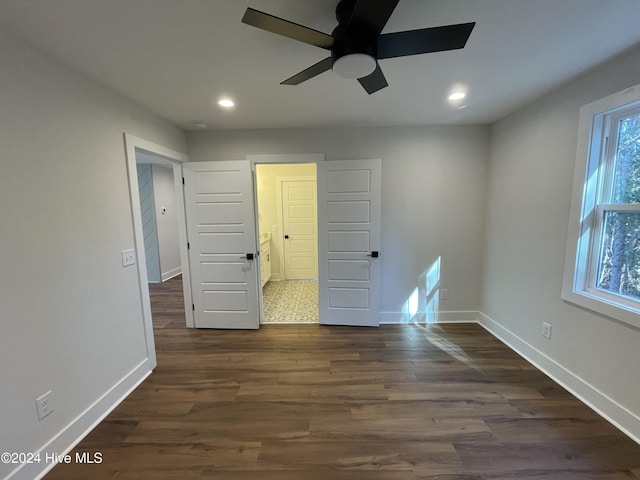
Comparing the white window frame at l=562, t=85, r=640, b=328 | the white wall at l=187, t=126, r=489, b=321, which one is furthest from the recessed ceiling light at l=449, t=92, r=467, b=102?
the white window frame at l=562, t=85, r=640, b=328

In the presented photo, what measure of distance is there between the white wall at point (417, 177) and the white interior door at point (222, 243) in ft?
1.03

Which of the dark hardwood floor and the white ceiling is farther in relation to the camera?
the dark hardwood floor

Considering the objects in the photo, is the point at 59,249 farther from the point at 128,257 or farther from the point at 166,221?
the point at 166,221

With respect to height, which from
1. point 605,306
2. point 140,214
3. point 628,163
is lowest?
point 605,306

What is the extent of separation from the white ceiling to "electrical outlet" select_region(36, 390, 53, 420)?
1993mm

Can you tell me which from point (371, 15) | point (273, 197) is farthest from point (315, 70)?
point (273, 197)

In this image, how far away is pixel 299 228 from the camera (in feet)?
17.5

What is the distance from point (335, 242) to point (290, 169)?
2.66 metres

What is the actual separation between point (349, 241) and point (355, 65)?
2.05m

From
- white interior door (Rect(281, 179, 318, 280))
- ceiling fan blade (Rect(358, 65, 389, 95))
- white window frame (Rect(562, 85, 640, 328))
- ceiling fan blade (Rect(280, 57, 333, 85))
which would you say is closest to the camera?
ceiling fan blade (Rect(280, 57, 333, 85))

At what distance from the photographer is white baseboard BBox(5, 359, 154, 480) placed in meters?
1.36

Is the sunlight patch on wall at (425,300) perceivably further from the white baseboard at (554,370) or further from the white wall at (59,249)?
the white wall at (59,249)

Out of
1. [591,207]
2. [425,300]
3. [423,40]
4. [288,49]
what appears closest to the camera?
[423,40]

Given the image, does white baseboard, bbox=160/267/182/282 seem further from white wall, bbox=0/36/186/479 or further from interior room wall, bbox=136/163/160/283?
white wall, bbox=0/36/186/479
